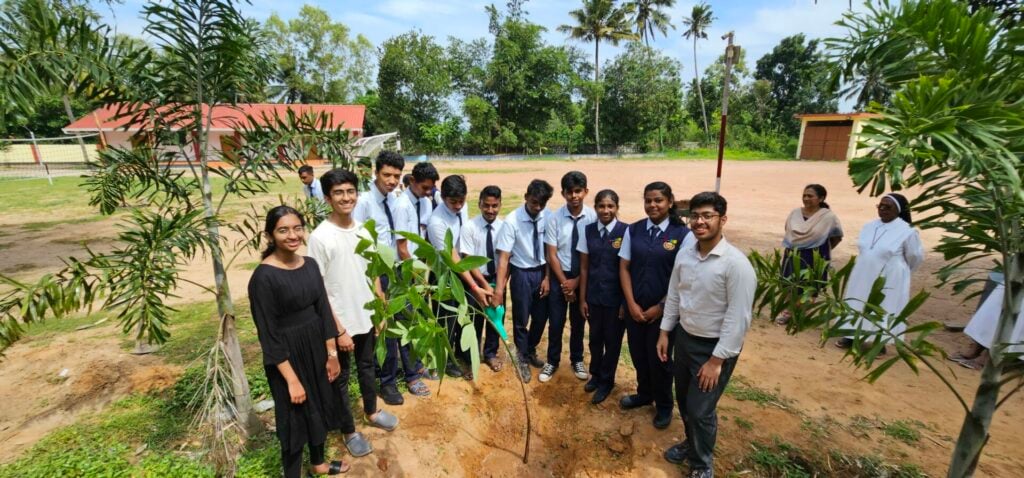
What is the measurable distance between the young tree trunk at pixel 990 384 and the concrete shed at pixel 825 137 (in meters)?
34.8

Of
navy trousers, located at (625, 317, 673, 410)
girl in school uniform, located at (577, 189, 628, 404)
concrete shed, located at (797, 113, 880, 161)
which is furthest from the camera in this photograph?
concrete shed, located at (797, 113, 880, 161)

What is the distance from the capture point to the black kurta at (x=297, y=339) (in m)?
2.44

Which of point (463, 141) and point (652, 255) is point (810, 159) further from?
point (652, 255)

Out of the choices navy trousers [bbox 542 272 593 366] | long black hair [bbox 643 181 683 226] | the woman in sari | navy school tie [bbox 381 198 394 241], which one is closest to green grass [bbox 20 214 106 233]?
navy school tie [bbox 381 198 394 241]

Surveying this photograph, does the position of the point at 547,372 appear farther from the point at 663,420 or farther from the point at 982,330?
the point at 982,330

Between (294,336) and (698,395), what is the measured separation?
253 cm

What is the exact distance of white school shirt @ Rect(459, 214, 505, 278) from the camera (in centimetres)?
403

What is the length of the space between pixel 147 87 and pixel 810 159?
1551 inches

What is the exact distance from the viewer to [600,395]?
3.91m

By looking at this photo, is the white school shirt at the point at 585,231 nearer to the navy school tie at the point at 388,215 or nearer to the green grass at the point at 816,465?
the navy school tie at the point at 388,215

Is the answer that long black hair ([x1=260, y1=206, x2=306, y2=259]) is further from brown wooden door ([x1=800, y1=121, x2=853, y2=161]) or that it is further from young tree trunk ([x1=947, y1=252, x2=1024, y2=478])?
brown wooden door ([x1=800, y1=121, x2=853, y2=161])

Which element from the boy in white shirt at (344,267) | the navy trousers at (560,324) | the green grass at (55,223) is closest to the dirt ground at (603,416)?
the navy trousers at (560,324)

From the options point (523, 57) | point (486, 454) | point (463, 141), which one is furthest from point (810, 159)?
point (486, 454)

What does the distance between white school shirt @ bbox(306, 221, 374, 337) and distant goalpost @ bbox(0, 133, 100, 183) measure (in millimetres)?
28124
